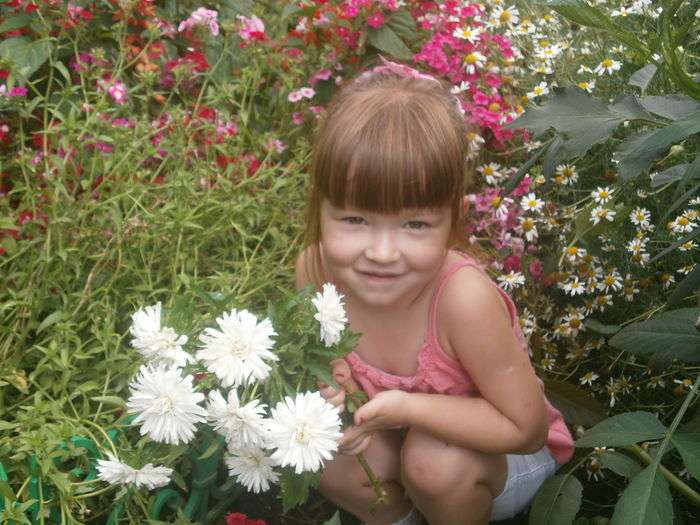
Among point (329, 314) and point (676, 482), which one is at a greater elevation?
point (329, 314)

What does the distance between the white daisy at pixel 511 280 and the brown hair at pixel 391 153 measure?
0.53 metres

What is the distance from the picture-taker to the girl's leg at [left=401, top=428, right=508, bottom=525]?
151 centimetres

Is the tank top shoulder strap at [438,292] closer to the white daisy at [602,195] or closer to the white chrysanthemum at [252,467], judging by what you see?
the white chrysanthemum at [252,467]

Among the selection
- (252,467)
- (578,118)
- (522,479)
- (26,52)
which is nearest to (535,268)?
(522,479)

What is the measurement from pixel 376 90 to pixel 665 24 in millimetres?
501

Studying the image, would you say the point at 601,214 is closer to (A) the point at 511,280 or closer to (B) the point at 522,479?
(A) the point at 511,280

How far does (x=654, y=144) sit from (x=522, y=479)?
30.4 inches

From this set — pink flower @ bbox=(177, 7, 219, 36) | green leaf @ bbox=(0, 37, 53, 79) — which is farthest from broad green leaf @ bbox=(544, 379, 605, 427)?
green leaf @ bbox=(0, 37, 53, 79)

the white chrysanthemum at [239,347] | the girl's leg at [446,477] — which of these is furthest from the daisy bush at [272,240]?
the girl's leg at [446,477]

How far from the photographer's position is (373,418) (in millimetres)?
1409

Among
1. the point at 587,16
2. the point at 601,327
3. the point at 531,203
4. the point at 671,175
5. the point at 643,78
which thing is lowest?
the point at 601,327

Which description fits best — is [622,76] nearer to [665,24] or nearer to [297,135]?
[297,135]

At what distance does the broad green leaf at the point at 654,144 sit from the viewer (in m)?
1.12

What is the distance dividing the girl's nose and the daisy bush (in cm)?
15
